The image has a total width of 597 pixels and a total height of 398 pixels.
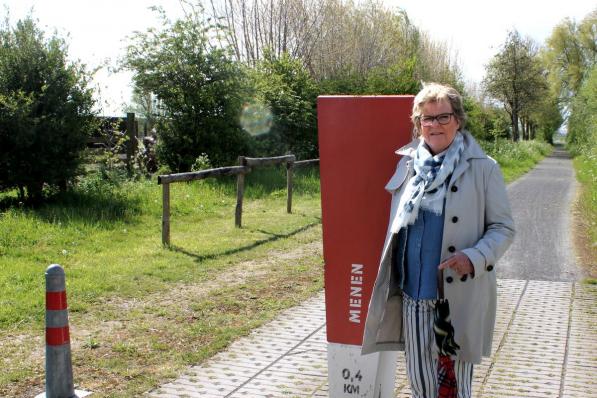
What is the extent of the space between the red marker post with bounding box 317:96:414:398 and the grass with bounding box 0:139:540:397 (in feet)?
5.39

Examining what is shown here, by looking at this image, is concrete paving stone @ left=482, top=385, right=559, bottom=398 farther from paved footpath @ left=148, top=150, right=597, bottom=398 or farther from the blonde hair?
the blonde hair

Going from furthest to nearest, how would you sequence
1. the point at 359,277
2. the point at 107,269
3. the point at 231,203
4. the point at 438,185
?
the point at 231,203 → the point at 107,269 → the point at 359,277 → the point at 438,185

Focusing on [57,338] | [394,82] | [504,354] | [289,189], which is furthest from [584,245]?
[394,82]

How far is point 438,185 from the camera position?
3.10 meters

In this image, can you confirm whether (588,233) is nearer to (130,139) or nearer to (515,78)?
(130,139)

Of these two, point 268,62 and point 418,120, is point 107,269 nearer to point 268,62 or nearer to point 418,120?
point 418,120

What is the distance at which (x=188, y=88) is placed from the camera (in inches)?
704

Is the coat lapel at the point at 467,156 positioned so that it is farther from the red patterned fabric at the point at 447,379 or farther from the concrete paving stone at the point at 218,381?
the concrete paving stone at the point at 218,381

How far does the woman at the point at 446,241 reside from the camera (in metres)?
3.05

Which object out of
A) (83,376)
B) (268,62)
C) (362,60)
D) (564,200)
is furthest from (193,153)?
(362,60)

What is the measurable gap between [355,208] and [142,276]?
4.85 meters

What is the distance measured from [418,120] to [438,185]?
364mm

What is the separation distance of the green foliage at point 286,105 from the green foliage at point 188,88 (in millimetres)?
1863

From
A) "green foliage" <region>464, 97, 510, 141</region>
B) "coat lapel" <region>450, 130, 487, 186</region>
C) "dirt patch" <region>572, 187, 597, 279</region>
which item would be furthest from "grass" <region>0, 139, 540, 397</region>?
"green foliage" <region>464, 97, 510, 141</region>
